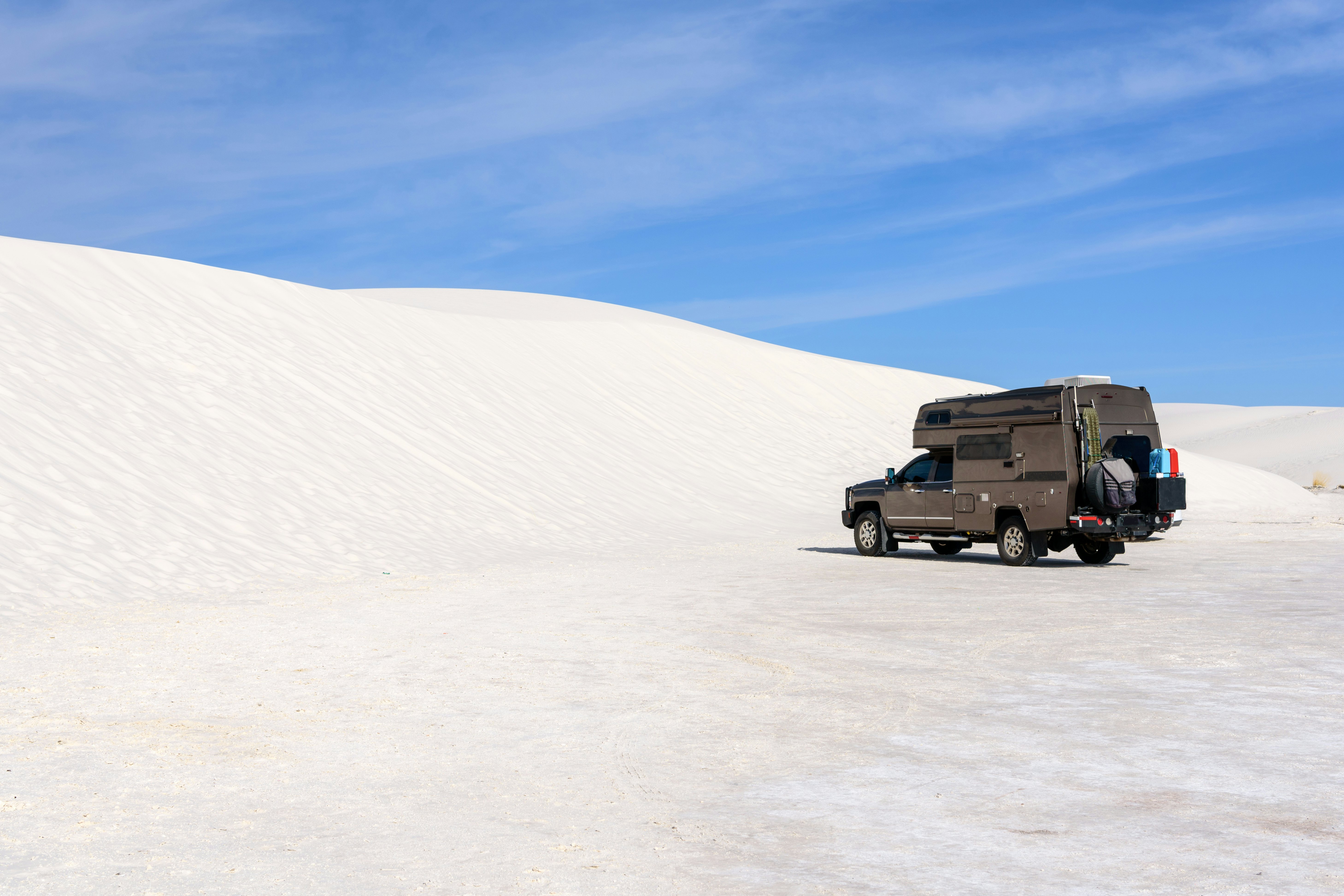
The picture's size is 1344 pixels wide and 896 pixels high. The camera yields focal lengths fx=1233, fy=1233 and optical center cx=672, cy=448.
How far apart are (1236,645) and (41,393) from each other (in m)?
22.0

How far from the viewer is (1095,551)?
65.2ft

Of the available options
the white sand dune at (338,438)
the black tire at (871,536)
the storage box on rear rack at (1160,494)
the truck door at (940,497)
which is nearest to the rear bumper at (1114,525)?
the storage box on rear rack at (1160,494)

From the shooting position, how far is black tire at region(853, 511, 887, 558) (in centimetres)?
2162

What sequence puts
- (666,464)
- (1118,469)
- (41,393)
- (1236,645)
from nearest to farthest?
(1236,645) < (1118,469) < (41,393) < (666,464)

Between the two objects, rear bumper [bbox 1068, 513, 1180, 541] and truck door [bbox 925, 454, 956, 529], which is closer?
rear bumper [bbox 1068, 513, 1180, 541]

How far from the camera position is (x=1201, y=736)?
7344 mm

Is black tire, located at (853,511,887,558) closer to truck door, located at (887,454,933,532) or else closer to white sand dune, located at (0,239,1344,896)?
truck door, located at (887,454,933,532)

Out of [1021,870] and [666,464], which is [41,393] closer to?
[666,464]

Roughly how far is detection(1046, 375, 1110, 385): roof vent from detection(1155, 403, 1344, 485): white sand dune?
64283 millimetres

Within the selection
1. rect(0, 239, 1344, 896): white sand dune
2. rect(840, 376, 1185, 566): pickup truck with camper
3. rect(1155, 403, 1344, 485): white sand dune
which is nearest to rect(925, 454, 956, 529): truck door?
rect(840, 376, 1185, 566): pickup truck with camper

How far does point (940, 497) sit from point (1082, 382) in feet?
9.78

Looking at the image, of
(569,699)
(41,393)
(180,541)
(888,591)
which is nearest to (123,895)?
(569,699)

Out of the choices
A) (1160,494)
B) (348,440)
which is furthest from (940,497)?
(348,440)

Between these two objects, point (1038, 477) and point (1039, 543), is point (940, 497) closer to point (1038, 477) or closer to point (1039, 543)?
point (1039, 543)
